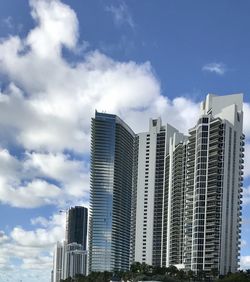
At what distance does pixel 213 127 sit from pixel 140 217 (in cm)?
4974

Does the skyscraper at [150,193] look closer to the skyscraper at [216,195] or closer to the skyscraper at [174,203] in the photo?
the skyscraper at [174,203]

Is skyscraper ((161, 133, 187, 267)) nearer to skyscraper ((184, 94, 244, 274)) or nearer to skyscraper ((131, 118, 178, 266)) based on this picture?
skyscraper ((131, 118, 178, 266))

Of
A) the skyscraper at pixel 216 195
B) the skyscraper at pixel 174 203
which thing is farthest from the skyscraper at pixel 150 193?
the skyscraper at pixel 216 195

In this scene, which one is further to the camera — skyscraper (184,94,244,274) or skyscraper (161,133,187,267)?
skyscraper (161,133,187,267)

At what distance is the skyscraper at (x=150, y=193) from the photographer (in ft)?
586

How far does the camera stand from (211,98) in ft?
517

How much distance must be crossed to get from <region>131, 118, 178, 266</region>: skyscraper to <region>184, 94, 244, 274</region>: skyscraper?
96.6 feet

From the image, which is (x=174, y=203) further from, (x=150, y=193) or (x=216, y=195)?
(x=216, y=195)

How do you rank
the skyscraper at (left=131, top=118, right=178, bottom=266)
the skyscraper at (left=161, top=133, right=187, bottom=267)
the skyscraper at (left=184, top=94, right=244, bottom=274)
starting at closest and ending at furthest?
the skyscraper at (left=184, top=94, right=244, bottom=274) → the skyscraper at (left=161, top=133, right=187, bottom=267) → the skyscraper at (left=131, top=118, right=178, bottom=266)

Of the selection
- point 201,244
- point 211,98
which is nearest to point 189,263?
point 201,244

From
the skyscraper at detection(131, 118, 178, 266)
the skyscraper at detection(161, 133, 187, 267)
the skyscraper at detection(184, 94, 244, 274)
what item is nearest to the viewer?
the skyscraper at detection(184, 94, 244, 274)

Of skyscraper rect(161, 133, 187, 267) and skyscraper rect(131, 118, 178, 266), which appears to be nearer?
skyscraper rect(161, 133, 187, 267)

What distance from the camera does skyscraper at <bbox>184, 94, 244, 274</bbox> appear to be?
13988cm

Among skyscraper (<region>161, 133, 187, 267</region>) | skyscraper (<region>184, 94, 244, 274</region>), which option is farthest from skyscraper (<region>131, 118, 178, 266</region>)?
skyscraper (<region>184, 94, 244, 274</region>)
